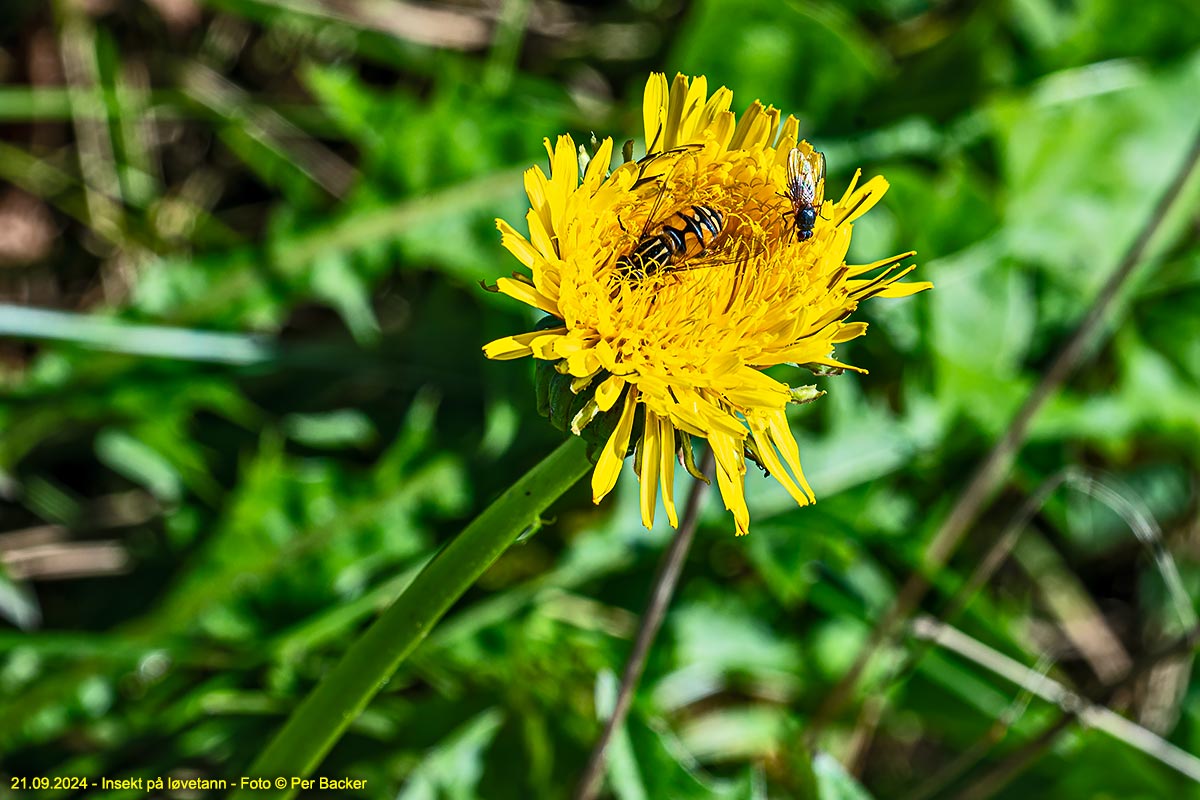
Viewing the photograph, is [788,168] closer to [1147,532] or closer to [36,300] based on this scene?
[1147,532]

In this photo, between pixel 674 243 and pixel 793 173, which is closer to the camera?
pixel 674 243

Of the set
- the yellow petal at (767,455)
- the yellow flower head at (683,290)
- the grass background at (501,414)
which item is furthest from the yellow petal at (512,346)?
the grass background at (501,414)

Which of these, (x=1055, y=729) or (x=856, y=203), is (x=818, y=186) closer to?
(x=856, y=203)

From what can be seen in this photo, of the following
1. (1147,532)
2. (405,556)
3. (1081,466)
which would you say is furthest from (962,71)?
(405,556)

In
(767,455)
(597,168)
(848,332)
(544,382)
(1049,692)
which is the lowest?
(1049,692)

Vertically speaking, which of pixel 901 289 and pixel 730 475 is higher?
pixel 901 289

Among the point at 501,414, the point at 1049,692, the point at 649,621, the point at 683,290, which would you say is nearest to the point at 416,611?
the point at 683,290

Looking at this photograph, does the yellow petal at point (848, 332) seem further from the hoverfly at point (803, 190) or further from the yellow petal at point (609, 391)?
the yellow petal at point (609, 391)
